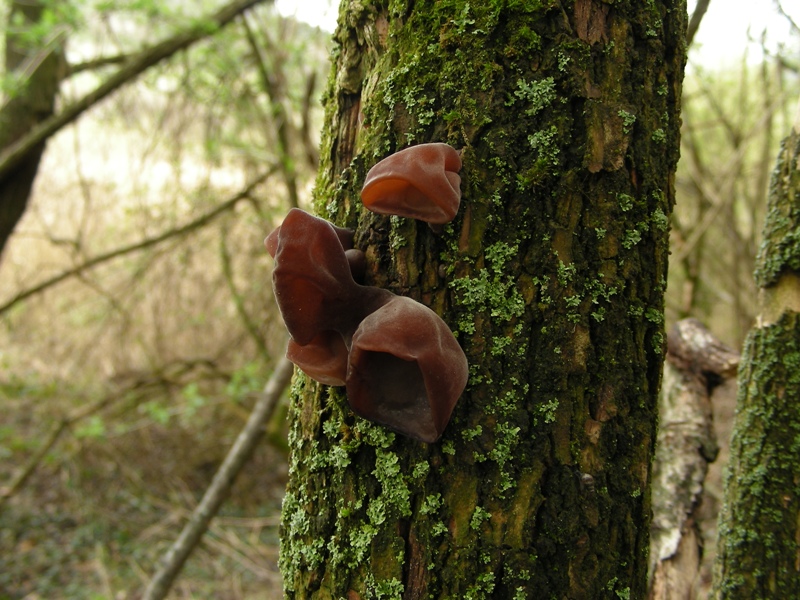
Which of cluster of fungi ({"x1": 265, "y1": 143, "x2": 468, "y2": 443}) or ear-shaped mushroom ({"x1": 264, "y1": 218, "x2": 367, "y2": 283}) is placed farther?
ear-shaped mushroom ({"x1": 264, "y1": 218, "x2": 367, "y2": 283})

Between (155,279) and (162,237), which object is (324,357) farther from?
(155,279)

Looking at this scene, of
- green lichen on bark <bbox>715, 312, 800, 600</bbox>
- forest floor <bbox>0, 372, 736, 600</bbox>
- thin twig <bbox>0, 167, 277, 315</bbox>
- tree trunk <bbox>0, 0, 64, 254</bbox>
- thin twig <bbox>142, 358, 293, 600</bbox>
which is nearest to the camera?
green lichen on bark <bbox>715, 312, 800, 600</bbox>

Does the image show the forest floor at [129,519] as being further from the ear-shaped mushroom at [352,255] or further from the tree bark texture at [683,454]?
the ear-shaped mushroom at [352,255]

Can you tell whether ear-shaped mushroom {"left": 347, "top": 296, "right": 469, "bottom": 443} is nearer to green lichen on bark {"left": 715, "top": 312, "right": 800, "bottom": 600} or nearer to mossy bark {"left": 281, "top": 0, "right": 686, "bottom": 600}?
mossy bark {"left": 281, "top": 0, "right": 686, "bottom": 600}

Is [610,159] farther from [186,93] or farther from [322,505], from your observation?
[186,93]

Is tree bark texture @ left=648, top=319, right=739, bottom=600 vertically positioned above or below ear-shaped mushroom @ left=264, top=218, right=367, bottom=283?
below

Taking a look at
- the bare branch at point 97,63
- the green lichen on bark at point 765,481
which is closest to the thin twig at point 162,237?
the bare branch at point 97,63

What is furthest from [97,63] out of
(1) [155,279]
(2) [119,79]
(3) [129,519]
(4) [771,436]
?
(4) [771,436]

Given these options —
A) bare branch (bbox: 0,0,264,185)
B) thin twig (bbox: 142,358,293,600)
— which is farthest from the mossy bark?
bare branch (bbox: 0,0,264,185)
